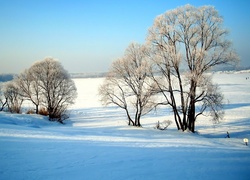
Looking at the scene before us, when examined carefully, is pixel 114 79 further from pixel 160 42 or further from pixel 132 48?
pixel 160 42

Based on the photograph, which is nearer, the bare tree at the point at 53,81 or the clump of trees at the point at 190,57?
the clump of trees at the point at 190,57

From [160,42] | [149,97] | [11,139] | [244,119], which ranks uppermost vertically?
[160,42]

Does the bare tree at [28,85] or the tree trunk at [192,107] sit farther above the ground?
the bare tree at [28,85]

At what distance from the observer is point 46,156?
747 centimetres

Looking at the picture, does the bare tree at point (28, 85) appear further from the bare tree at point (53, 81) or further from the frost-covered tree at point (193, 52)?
the frost-covered tree at point (193, 52)

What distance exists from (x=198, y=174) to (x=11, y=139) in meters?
7.81

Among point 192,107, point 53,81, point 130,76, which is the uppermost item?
point 53,81

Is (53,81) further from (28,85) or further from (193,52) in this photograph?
(193,52)

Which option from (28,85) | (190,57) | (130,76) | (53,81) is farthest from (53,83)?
(190,57)

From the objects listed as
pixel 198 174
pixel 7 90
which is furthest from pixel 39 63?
pixel 198 174

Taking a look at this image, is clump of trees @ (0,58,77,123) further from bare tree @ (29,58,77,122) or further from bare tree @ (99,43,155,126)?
bare tree @ (99,43,155,126)

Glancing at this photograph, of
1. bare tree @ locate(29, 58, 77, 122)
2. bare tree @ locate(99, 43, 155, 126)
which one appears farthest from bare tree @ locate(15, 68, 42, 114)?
bare tree @ locate(99, 43, 155, 126)

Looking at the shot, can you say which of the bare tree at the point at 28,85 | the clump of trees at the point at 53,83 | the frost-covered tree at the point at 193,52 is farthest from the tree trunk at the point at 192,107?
the bare tree at the point at 28,85

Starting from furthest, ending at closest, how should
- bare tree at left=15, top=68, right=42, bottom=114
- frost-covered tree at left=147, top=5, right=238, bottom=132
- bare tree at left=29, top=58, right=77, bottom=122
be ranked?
bare tree at left=15, top=68, right=42, bottom=114, bare tree at left=29, top=58, right=77, bottom=122, frost-covered tree at left=147, top=5, right=238, bottom=132
